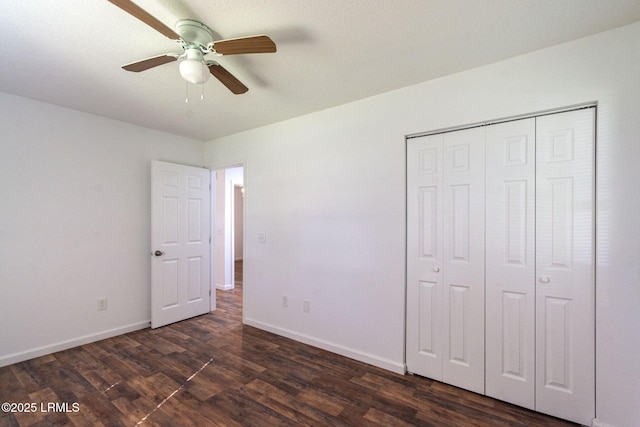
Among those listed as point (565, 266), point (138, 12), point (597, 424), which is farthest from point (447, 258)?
point (138, 12)

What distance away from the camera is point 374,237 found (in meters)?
2.62

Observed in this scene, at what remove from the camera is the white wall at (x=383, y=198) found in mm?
1696

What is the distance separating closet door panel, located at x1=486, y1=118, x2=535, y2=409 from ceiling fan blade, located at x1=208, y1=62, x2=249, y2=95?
73.5 inches

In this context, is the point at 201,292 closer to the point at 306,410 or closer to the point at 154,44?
the point at 306,410

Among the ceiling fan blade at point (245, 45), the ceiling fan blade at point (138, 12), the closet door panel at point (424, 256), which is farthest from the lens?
the closet door panel at point (424, 256)

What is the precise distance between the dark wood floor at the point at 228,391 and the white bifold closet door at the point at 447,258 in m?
0.24

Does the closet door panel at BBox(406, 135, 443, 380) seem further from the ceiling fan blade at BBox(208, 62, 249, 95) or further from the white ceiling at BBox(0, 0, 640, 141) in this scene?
the ceiling fan blade at BBox(208, 62, 249, 95)

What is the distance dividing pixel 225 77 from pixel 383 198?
1.58 m

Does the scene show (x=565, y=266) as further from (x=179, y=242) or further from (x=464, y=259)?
(x=179, y=242)

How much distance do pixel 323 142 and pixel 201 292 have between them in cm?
268

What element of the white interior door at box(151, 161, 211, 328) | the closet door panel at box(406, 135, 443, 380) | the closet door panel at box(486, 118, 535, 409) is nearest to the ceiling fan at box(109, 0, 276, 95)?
the closet door panel at box(406, 135, 443, 380)

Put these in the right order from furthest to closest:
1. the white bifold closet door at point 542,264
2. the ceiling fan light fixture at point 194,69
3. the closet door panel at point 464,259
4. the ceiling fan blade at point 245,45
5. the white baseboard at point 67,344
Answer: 1. the white baseboard at point 67,344
2. the closet door panel at point 464,259
3. the white bifold closet door at point 542,264
4. the ceiling fan light fixture at point 194,69
5. the ceiling fan blade at point 245,45

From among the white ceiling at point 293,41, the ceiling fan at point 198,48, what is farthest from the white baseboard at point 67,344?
the ceiling fan at point 198,48

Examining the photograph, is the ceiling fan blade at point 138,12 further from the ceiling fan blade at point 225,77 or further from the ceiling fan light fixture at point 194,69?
the ceiling fan blade at point 225,77
